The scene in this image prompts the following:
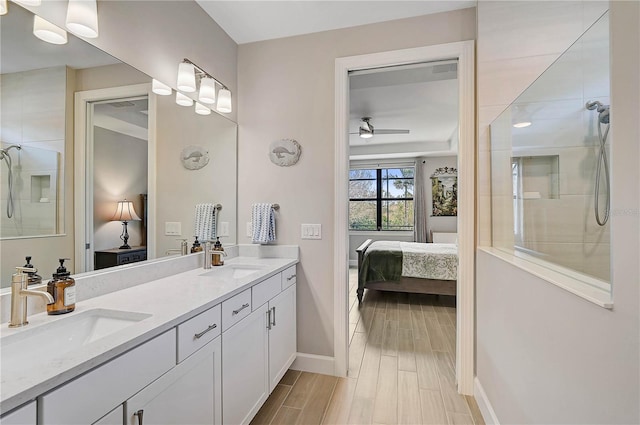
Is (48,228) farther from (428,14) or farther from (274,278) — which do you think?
(428,14)

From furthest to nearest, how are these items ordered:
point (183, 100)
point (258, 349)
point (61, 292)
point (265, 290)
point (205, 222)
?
point (205, 222)
point (183, 100)
point (265, 290)
point (258, 349)
point (61, 292)

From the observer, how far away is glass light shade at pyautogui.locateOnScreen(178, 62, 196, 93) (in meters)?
1.92

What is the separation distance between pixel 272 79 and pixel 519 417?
2639 mm

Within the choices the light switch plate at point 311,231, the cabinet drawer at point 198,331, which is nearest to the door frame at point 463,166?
the light switch plate at point 311,231

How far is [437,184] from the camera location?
262 inches

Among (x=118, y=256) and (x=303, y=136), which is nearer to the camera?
(x=118, y=256)

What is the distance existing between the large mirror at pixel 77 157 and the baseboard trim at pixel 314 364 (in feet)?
4.23

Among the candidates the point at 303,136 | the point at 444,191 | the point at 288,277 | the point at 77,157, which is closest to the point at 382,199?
the point at 444,191

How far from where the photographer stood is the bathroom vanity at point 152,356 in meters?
0.74

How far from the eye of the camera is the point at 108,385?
852 mm

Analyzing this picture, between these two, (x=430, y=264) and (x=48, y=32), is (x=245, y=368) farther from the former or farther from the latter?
(x=430, y=264)

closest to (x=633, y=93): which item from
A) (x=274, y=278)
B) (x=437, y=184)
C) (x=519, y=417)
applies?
(x=519, y=417)

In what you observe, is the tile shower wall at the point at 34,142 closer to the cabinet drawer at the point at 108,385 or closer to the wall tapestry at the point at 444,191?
the cabinet drawer at the point at 108,385

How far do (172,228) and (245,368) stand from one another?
0.97 m
